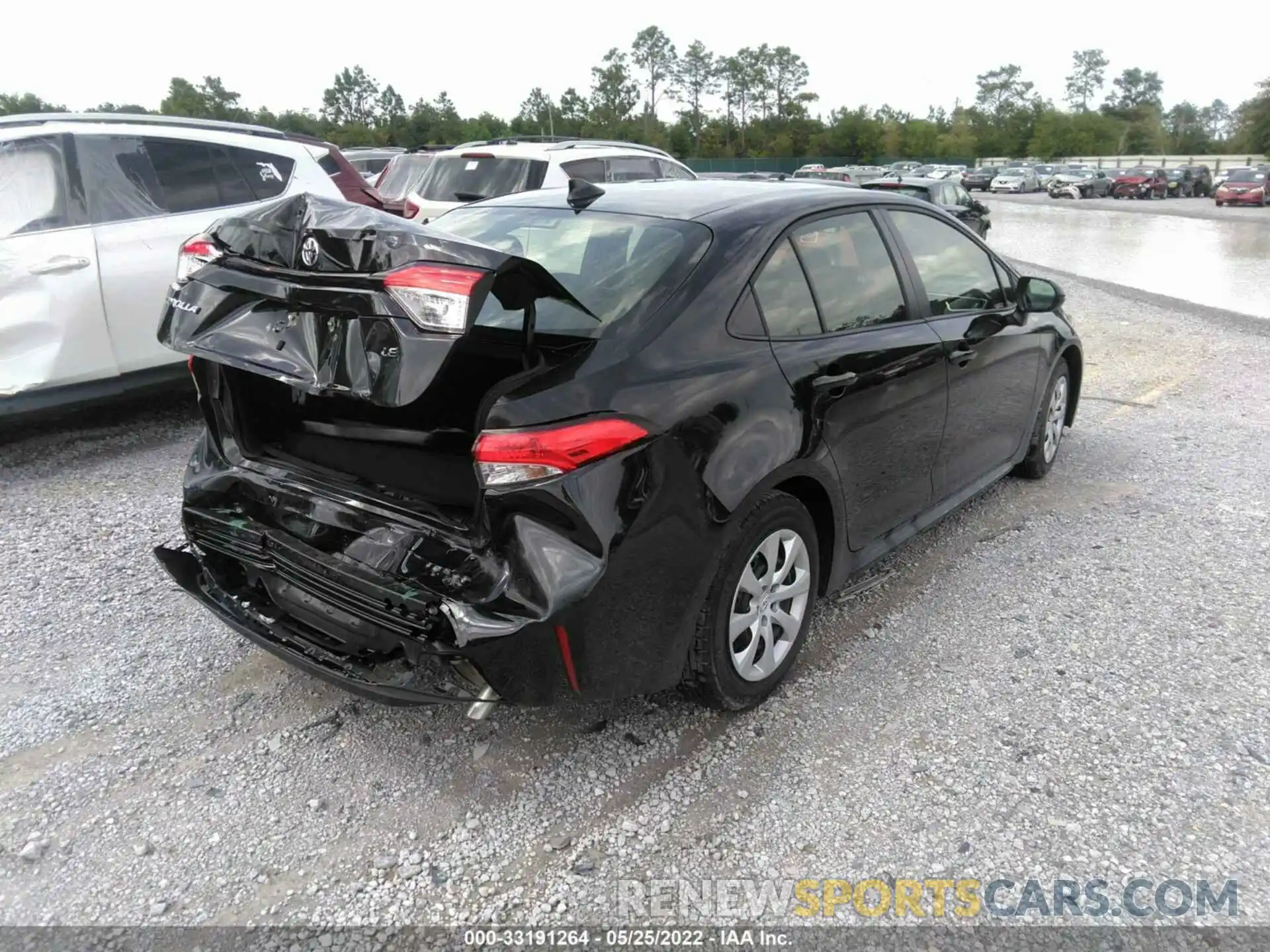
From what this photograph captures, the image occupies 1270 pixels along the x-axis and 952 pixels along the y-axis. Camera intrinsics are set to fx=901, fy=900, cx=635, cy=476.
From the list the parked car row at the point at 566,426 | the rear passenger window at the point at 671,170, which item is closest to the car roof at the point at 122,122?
the parked car row at the point at 566,426

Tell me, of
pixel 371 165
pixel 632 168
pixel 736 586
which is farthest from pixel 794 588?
pixel 371 165

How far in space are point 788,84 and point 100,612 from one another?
116 m

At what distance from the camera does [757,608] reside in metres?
2.92

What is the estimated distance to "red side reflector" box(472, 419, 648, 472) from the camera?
Result: 7.58 feet

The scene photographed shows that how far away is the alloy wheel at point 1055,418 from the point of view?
505 centimetres

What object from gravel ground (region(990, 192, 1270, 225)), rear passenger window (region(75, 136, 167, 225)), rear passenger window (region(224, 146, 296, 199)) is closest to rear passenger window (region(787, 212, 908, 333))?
rear passenger window (region(75, 136, 167, 225))

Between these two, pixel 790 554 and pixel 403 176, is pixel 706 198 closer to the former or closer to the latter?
pixel 790 554

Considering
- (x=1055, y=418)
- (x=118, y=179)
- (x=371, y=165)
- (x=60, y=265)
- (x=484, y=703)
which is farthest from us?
(x=371, y=165)

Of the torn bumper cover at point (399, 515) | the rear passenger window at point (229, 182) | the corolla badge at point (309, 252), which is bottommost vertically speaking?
the torn bumper cover at point (399, 515)

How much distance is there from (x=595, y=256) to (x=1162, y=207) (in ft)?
139

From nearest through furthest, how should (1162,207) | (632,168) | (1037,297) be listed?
1. (1037,297)
2. (632,168)
3. (1162,207)

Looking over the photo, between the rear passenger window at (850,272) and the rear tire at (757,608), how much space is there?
0.78 m

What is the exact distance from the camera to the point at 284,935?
2203mm

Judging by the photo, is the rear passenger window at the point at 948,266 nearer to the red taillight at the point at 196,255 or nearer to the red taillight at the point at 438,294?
the red taillight at the point at 438,294
